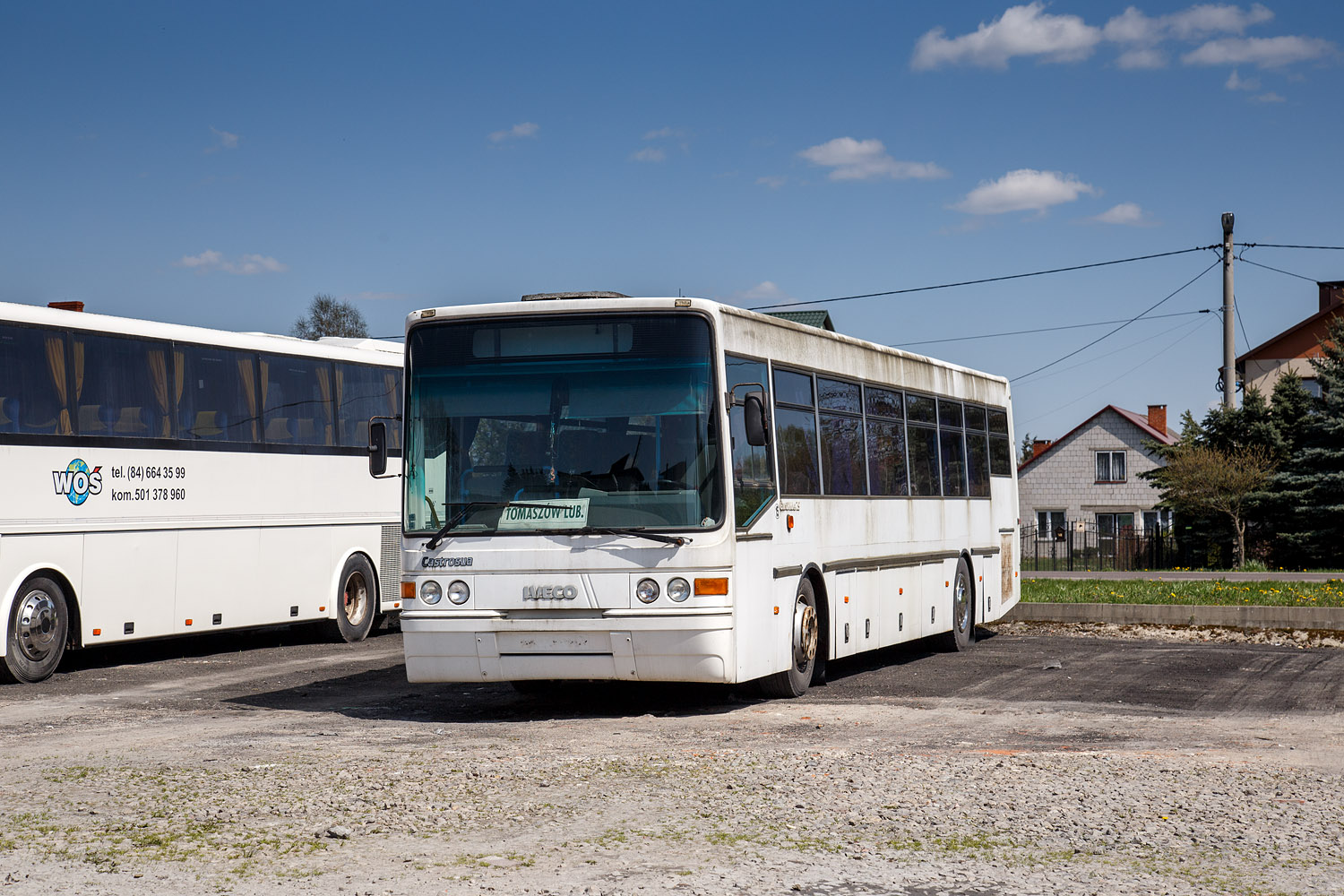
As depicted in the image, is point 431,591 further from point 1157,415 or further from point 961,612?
point 1157,415

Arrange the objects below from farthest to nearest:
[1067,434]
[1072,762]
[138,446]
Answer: [1067,434] < [138,446] < [1072,762]

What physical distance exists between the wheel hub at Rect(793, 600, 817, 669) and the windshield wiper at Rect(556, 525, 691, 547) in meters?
2.02

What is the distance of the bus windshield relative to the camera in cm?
1164

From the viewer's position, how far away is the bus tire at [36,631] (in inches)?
612

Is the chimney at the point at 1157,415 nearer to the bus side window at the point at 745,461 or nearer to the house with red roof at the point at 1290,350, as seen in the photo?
the house with red roof at the point at 1290,350

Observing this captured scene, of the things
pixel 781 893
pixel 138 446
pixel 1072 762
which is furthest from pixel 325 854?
pixel 138 446

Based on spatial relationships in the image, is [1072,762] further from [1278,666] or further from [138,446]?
[138,446]

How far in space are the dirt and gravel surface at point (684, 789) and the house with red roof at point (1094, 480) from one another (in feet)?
196

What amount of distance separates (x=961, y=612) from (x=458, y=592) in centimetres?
818

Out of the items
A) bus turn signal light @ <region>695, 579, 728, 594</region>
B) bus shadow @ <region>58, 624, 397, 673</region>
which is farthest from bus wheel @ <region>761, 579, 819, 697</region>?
bus shadow @ <region>58, 624, 397, 673</region>

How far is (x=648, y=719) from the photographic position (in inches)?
465

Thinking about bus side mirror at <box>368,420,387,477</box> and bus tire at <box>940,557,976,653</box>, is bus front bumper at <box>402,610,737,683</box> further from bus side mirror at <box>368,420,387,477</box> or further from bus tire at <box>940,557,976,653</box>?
bus tire at <box>940,557,976,653</box>

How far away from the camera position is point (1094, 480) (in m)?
73.2

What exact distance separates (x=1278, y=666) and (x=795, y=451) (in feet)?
20.2
